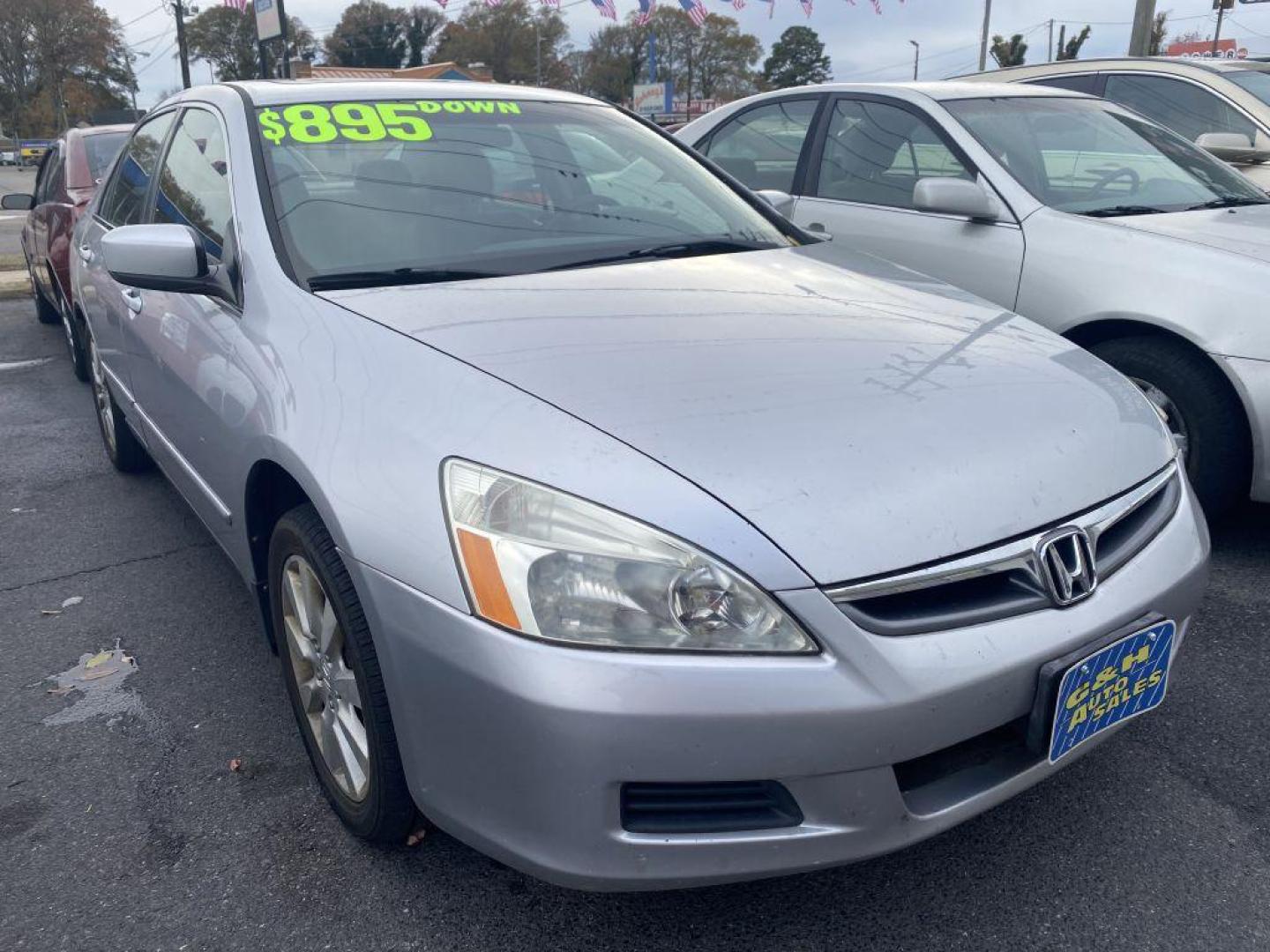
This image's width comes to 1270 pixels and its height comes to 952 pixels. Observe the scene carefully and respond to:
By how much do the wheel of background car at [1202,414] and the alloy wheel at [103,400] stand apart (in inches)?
150

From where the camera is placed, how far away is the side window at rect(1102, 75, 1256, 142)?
582 centimetres

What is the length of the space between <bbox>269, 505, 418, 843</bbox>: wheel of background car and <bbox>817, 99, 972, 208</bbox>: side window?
3.08 metres

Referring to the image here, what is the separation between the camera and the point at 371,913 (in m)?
1.86

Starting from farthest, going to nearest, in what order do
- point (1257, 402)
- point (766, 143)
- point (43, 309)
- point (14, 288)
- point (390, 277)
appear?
point (14, 288), point (43, 309), point (766, 143), point (1257, 402), point (390, 277)

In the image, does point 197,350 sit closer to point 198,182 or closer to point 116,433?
point 198,182

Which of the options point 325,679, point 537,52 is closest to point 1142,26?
point 325,679

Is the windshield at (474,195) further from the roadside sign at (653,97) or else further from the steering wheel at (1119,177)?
the roadside sign at (653,97)

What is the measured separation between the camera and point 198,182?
2.92 meters

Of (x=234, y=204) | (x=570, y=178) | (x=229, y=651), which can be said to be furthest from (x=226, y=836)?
(x=570, y=178)

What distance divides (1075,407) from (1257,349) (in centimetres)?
150

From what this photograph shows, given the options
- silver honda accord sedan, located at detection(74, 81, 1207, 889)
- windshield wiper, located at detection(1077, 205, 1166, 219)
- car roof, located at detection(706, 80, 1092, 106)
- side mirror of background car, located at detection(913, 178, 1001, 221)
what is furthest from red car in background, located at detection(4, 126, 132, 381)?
windshield wiper, located at detection(1077, 205, 1166, 219)

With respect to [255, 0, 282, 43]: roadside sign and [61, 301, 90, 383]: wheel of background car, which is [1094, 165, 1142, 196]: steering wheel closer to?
[61, 301, 90, 383]: wheel of background car

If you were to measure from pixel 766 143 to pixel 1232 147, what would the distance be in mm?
2498

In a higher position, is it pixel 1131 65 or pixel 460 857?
pixel 1131 65
